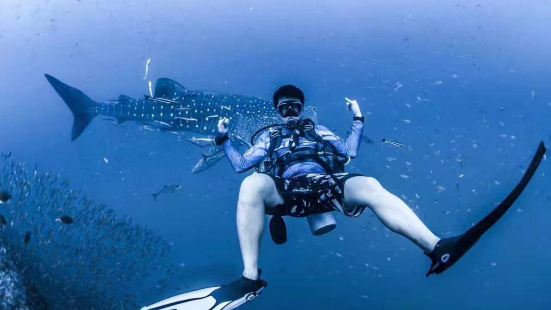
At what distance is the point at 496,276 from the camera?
92.0 ft

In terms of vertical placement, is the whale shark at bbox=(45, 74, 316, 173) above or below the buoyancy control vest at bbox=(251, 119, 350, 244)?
above

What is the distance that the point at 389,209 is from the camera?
3.98 m

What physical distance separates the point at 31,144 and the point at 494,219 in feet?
127

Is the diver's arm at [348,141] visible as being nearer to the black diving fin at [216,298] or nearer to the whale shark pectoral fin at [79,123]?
the black diving fin at [216,298]

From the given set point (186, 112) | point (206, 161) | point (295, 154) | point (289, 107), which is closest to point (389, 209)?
point (295, 154)

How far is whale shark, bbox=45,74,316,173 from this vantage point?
31.9ft

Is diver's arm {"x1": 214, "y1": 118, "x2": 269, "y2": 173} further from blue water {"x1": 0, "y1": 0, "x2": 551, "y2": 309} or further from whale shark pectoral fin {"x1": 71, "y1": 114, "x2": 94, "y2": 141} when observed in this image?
blue water {"x1": 0, "y1": 0, "x2": 551, "y2": 309}

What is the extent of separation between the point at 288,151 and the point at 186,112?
577cm

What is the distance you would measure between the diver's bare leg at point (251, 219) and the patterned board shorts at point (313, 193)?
0.80ft

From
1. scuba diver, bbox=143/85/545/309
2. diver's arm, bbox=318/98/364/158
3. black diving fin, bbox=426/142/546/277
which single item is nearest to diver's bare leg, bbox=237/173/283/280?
scuba diver, bbox=143/85/545/309

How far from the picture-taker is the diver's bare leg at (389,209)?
379cm

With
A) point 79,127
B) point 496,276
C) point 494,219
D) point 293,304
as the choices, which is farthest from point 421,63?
point 494,219

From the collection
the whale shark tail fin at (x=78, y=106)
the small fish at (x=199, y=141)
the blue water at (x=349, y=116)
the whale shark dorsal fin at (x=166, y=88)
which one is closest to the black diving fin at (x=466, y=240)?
the small fish at (x=199, y=141)

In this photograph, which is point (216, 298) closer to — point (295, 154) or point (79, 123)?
point (295, 154)
